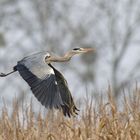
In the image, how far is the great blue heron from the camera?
25.4 ft

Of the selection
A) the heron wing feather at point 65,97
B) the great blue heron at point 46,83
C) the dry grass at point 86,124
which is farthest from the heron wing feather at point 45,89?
the dry grass at point 86,124

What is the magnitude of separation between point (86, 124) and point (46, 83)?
3.74ft

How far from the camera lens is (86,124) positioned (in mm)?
6914

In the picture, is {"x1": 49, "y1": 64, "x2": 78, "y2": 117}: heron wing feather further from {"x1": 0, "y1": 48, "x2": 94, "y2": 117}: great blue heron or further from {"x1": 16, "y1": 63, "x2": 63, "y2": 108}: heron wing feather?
{"x1": 16, "y1": 63, "x2": 63, "y2": 108}: heron wing feather

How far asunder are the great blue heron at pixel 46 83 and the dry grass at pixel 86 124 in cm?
42

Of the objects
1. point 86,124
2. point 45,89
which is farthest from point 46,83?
point 86,124

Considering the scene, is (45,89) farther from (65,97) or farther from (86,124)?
(86,124)

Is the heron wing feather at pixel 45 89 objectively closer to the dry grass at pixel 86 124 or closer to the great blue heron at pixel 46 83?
the great blue heron at pixel 46 83

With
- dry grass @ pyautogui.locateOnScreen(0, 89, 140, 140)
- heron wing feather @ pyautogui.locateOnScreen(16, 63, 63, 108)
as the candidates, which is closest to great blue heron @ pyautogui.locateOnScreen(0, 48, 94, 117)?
heron wing feather @ pyautogui.locateOnScreen(16, 63, 63, 108)

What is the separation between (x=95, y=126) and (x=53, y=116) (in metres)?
0.37

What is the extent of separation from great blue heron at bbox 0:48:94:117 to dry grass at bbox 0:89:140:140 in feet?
1.38

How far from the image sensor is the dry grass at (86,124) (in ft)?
22.7

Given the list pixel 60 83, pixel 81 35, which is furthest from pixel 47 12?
pixel 60 83

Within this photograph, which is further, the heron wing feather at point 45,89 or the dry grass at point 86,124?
the heron wing feather at point 45,89
